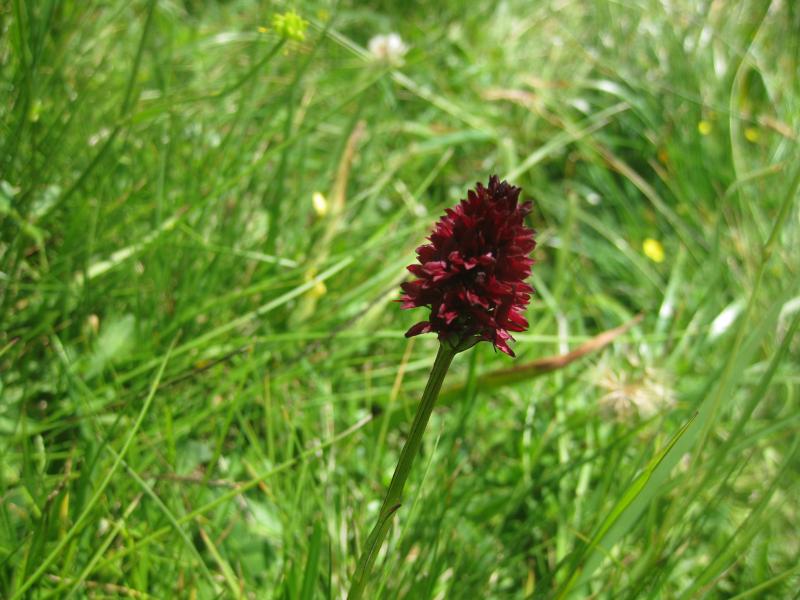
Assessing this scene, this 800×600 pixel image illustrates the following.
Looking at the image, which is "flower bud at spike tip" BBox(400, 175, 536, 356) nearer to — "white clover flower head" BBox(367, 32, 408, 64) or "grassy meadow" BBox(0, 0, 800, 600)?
"grassy meadow" BBox(0, 0, 800, 600)

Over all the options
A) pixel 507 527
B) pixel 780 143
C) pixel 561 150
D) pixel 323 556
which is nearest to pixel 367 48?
→ pixel 561 150

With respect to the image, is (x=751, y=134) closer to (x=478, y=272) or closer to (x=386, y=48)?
(x=386, y=48)

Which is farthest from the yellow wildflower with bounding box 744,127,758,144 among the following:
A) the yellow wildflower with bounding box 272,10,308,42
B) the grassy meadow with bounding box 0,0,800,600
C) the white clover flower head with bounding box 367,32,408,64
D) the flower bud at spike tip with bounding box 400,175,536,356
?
the flower bud at spike tip with bounding box 400,175,536,356

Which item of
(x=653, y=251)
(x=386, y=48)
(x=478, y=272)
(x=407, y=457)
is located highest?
(x=386, y=48)

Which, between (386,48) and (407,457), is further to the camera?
(386,48)

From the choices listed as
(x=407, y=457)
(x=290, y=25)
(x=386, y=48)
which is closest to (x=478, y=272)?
(x=407, y=457)

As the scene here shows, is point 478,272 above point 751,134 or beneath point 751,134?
beneath

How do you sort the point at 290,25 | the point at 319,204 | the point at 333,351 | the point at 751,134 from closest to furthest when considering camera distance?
the point at 290,25 → the point at 333,351 → the point at 319,204 → the point at 751,134
